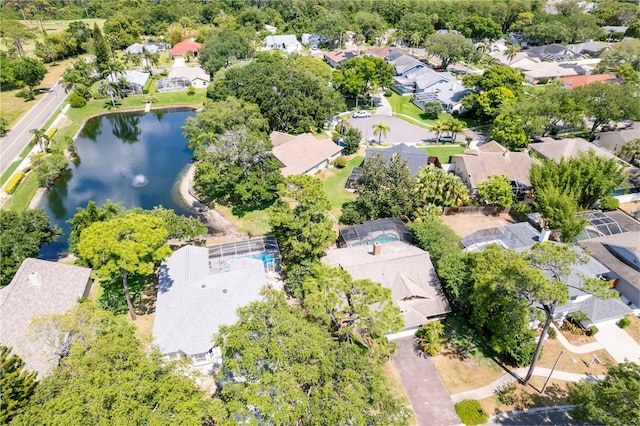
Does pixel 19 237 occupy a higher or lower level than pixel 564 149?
higher

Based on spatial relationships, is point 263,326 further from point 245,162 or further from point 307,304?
point 245,162

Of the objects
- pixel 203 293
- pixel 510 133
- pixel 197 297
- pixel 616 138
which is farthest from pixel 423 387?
pixel 616 138

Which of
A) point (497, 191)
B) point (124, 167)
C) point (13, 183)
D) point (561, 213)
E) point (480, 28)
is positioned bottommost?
point (124, 167)

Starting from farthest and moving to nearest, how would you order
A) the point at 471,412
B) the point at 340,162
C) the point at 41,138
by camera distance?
the point at 41,138 < the point at 340,162 < the point at 471,412

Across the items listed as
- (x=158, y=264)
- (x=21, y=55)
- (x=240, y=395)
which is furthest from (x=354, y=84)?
(x=21, y=55)

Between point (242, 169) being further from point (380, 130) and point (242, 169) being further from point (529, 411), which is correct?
point (529, 411)

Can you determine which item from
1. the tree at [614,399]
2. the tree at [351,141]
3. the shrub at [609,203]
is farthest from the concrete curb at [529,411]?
the tree at [351,141]
